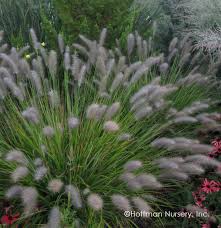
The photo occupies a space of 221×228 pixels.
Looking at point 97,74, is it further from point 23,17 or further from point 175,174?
point 23,17

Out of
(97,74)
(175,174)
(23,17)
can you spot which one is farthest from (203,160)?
(23,17)

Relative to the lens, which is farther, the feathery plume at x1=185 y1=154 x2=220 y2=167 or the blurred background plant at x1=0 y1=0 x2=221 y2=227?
the blurred background plant at x1=0 y1=0 x2=221 y2=227

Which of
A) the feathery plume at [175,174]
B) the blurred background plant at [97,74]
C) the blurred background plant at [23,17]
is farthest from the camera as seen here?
the blurred background plant at [23,17]

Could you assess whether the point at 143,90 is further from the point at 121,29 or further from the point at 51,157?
the point at 121,29

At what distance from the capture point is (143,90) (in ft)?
8.98

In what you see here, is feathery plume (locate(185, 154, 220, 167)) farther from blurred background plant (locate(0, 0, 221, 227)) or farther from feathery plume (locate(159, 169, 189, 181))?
blurred background plant (locate(0, 0, 221, 227))

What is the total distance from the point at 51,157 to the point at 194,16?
2726 mm

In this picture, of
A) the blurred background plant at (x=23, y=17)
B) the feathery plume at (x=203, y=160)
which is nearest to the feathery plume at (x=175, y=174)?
the feathery plume at (x=203, y=160)

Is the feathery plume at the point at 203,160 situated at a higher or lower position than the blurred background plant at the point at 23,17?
higher

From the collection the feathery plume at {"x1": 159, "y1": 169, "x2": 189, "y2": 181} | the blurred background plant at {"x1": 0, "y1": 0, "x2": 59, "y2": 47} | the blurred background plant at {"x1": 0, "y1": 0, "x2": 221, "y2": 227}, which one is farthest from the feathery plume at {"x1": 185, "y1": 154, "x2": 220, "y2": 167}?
the blurred background plant at {"x1": 0, "y1": 0, "x2": 59, "y2": 47}

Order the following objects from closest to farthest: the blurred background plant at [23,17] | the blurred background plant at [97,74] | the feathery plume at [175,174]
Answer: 1. the feathery plume at [175,174]
2. the blurred background plant at [97,74]
3. the blurred background plant at [23,17]

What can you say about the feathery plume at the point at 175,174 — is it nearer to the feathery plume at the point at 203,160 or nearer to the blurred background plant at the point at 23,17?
the feathery plume at the point at 203,160

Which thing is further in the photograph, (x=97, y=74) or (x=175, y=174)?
(x=97, y=74)

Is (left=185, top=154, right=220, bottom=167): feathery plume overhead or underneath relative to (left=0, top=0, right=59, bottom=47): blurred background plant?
overhead
